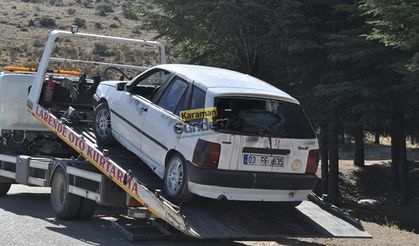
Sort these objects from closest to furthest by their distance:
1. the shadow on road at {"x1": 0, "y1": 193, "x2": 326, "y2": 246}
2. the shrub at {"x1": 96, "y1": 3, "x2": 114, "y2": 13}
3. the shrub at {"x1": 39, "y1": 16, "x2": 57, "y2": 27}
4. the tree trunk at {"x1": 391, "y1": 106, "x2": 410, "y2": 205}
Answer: the shadow on road at {"x1": 0, "y1": 193, "x2": 326, "y2": 246}, the tree trunk at {"x1": 391, "y1": 106, "x2": 410, "y2": 205}, the shrub at {"x1": 39, "y1": 16, "x2": 57, "y2": 27}, the shrub at {"x1": 96, "y1": 3, "x2": 114, "y2": 13}

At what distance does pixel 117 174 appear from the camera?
858 centimetres

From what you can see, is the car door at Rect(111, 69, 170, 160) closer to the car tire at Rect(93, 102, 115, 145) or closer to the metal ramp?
the car tire at Rect(93, 102, 115, 145)

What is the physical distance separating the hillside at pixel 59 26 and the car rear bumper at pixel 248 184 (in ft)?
90.3

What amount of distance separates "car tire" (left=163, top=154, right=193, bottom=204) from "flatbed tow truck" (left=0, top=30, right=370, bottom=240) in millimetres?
173

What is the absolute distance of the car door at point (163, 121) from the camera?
26.9 ft

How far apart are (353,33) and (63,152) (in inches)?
285

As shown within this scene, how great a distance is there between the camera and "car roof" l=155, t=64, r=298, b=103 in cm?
820

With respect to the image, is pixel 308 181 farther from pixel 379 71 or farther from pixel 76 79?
pixel 379 71

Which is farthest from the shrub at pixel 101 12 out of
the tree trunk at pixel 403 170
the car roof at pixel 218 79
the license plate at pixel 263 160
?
the license plate at pixel 263 160

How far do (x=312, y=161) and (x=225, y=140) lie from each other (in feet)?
4.31

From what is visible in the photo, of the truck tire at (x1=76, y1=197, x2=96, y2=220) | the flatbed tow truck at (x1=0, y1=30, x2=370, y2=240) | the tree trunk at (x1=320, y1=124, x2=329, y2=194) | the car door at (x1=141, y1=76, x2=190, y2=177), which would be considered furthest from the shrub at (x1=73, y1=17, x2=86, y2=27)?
the car door at (x1=141, y1=76, x2=190, y2=177)

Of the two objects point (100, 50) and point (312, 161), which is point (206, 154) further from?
point (100, 50)

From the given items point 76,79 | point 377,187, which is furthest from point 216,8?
point 377,187

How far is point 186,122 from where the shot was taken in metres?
7.98
